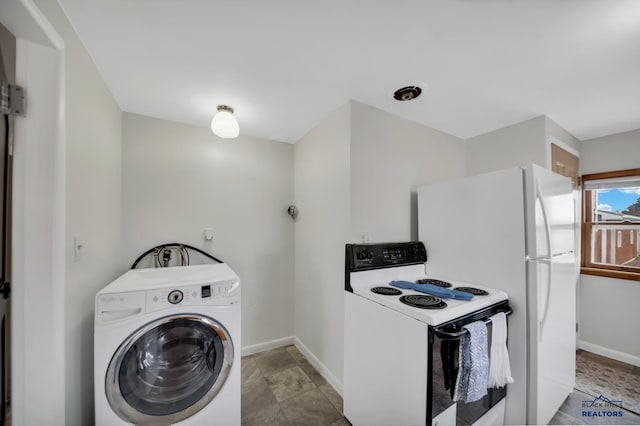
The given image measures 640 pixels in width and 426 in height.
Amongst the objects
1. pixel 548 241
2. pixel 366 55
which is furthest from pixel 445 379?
pixel 366 55

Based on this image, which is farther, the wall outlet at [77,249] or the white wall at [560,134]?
the white wall at [560,134]

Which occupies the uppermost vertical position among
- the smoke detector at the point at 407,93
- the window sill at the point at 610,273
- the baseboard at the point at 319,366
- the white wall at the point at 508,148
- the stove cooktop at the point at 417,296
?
the smoke detector at the point at 407,93

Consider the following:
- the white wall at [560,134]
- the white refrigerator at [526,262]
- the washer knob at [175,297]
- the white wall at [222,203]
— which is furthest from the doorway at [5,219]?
the white wall at [560,134]

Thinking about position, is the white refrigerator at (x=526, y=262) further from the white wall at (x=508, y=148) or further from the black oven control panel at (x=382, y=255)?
the white wall at (x=508, y=148)

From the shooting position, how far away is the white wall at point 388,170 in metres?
1.75

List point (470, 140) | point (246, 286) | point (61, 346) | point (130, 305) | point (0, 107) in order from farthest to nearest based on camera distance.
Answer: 1. point (470, 140)
2. point (246, 286)
3. point (130, 305)
4. point (61, 346)
5. point (0, 107)

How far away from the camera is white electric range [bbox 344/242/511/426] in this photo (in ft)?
3.56

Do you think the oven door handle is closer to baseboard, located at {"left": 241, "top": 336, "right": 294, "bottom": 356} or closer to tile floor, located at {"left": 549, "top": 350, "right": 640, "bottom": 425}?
tile floor, located at {"left": 549, "top": 350, "right": 640, "bottom": 425}

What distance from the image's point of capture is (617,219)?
7.77 ft

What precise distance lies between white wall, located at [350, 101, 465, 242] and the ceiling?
0.55ft

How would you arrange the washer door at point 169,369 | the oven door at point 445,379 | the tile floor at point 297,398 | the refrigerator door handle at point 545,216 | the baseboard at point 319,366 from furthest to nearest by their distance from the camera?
the baseboard at point 319,366, the tile floor at point 297,398, the refrigerator door handle at point 545,216, the washer door at point 169,369, the oven door at point 445,379

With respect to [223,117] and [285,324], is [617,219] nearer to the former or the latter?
[285,324]

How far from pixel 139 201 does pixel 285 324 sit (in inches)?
72.5

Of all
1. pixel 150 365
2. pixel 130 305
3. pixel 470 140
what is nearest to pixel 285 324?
pixel 150 365
